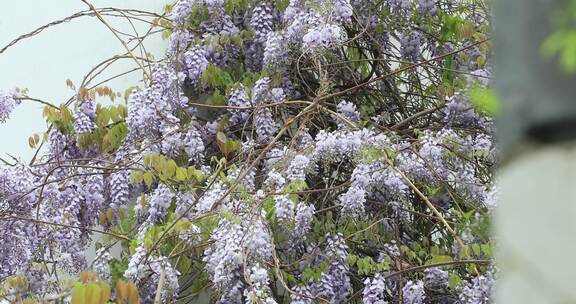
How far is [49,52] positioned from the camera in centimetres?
547

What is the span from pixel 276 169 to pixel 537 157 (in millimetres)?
3433

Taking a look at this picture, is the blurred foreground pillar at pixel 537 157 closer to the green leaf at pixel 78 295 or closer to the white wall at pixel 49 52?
the green leaf at pixel 78 295

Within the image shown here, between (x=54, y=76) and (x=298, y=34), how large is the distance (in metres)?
1.77

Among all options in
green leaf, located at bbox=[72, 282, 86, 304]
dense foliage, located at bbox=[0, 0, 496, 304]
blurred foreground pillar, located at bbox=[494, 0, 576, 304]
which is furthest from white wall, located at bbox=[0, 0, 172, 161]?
blurred foreground pillar, located at bbox=[494, 0, 576, 304]

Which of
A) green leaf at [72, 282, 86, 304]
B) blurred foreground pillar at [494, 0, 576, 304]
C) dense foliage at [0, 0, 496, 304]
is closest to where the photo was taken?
blurred foreground pillar at [494, 0, 576, 304]

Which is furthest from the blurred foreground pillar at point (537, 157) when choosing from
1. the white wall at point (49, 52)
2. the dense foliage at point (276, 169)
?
the white wall at point (49, 52)

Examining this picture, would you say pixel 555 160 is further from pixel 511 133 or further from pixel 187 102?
pixel 187 102

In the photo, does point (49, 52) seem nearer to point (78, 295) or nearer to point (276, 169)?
point (276, 169)

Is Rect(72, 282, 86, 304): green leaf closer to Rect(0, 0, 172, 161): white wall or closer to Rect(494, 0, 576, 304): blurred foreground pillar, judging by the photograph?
Rect(494, 0, 576, 304): blurred foreground pillar

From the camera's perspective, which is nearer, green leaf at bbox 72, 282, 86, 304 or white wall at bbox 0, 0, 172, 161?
green leaf at bbox 72, 282, 86, 304

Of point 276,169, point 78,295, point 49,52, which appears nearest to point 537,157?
point 78,295

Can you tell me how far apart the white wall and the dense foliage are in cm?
30

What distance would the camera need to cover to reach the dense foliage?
3.79 metres

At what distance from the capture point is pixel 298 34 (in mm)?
4316
